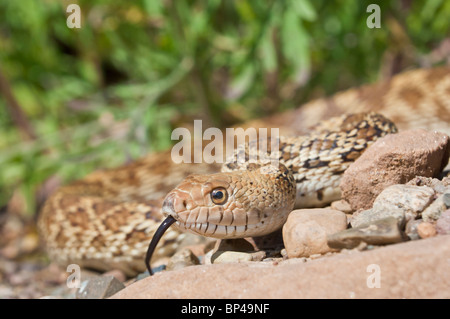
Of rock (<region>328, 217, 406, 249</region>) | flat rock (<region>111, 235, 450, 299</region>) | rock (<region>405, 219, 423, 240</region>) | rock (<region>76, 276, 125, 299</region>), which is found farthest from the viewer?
rock (<region>76, 276, 125, 299</region>)

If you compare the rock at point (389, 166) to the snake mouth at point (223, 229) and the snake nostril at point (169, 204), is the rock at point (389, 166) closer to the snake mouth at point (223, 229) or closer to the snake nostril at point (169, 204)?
the snake mouth at point (223, 229)

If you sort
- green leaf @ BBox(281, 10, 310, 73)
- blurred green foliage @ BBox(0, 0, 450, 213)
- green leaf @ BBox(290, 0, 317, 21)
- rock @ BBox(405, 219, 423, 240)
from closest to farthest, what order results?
rock @ BBox(405, 219, 423, 240) → green leaf @ BBox(290, 0, 317, 21) → green leaf @ BBox(281, 10, 310, 73) → blurred green foliage @ BBox(0, 0, 450, 213)

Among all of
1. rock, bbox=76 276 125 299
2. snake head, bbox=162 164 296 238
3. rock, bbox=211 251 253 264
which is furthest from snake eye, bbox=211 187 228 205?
rock, bbox=76 276 125 299

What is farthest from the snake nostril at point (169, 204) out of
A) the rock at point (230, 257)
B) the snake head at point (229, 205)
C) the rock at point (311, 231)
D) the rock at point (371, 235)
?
the rock at point (371, 235)

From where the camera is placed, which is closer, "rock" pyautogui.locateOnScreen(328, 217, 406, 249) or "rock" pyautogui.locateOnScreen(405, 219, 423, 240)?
"rock" pyautogui.locateOnScreen(328, 217, 406, 249)

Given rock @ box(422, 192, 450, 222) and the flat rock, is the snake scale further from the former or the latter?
rock @ box(422, 192, 450, 222)

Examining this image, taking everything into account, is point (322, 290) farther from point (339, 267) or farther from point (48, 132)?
point (48, 132)

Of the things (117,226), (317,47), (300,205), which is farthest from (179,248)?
(317,47)
